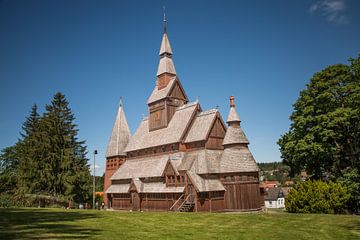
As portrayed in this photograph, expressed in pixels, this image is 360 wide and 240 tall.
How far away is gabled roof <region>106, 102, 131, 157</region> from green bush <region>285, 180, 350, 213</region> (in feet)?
115

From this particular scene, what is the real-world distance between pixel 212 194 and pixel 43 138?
29385 mm

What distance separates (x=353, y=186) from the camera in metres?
32.2

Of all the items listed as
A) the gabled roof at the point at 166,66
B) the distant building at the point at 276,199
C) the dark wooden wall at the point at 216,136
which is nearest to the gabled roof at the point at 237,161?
the dark wooden wall at the point at 216,136

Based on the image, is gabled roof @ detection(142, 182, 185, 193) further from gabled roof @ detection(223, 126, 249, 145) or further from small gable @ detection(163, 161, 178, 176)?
gabled roof @ detection(223, 126, 249, 145)

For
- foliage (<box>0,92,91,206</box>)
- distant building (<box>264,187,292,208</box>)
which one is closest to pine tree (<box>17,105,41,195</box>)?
foliage (<box>0,92,91,206</box>)

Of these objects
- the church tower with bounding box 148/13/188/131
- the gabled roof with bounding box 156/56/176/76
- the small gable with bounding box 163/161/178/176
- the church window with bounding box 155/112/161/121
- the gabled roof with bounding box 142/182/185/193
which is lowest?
the gabled roof with bounding box 142/182/185/193

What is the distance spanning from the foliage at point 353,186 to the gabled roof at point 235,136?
11670mm

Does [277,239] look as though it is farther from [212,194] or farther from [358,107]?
[358,107]

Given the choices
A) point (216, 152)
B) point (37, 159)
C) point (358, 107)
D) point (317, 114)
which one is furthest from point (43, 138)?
point (358, 107)

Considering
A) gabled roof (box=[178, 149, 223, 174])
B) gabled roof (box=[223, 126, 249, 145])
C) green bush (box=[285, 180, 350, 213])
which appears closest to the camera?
green bush (box=[285, 180, 350, 213])

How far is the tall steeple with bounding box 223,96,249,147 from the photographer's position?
128ft

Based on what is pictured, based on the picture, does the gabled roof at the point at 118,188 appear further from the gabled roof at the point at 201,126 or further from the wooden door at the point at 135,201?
the gabled roof at the point at 201,126

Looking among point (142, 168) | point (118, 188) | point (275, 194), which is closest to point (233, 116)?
point (142, 168)

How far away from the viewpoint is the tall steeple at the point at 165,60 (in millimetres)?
53094
